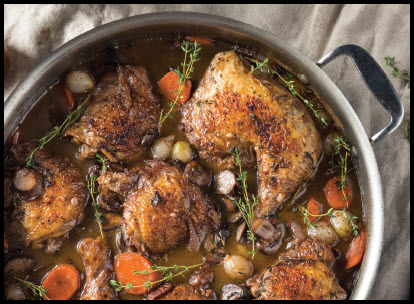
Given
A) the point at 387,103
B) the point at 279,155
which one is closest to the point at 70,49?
the point at 279,155

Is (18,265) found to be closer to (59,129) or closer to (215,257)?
(59,129)

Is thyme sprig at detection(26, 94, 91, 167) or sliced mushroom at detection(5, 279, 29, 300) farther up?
thyme sprig at detection(26, 94, 91, 167)

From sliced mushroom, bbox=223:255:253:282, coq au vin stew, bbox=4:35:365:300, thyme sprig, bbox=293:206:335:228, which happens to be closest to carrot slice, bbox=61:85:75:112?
coq au vin stew, bbox=4:35:365:300

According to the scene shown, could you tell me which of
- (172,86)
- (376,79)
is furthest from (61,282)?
(376,79)

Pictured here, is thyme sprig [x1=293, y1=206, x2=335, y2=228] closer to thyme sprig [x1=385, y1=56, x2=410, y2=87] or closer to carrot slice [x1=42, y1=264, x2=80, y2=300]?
thyme sprig [x1=385, y1=56, x2=410, y2=87]

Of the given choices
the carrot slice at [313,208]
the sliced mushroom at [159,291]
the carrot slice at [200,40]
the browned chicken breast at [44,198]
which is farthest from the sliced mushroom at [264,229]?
the carrot slice at [200,40]

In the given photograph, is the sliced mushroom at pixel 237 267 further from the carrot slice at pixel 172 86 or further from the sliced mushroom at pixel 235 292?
the carrot slice at pixel 172 86

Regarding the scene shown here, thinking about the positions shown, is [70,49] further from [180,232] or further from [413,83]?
[413,83]
